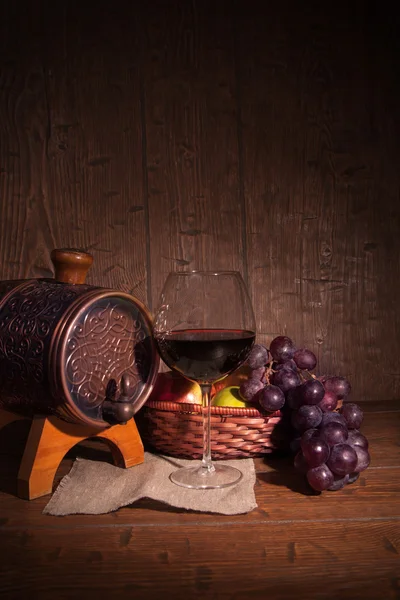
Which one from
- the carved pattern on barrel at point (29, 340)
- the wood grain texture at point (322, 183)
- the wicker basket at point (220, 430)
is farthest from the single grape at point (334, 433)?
the wood grain texture at point (322, 183)

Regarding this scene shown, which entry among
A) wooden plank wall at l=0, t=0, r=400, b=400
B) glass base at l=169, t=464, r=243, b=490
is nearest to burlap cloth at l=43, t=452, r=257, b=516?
glass base at l=169, t=464, r=243, b=490

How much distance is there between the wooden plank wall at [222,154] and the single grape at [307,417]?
470 millimetres

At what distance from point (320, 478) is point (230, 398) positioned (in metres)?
0.25

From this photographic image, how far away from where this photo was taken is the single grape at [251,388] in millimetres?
991

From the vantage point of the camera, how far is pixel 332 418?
92 cm

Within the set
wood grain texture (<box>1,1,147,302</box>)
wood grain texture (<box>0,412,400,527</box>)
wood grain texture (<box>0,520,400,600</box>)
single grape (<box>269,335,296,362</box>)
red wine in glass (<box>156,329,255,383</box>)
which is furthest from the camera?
wood grain texture (<box>1,1,147,302</box>)

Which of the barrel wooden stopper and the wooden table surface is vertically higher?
the barrel wooden stopper

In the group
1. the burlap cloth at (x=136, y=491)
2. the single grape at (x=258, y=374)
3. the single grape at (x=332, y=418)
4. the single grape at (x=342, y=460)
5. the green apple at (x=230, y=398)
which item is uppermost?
the single grape at (x=258, y=374)

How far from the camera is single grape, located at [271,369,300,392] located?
986 mm

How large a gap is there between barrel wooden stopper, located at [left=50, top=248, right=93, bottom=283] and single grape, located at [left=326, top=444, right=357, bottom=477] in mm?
487

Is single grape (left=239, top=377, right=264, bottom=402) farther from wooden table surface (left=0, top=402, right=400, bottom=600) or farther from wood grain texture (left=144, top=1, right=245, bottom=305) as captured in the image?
wood grain texture (left=144, top=1, right=245, bottom=305)

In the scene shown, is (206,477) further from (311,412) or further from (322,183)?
(322,183)

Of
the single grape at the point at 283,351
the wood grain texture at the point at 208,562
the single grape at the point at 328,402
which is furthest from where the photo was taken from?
the single grape at the point at 283,351

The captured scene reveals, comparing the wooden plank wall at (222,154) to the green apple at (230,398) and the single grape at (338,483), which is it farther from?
the single grape at (338,483)
